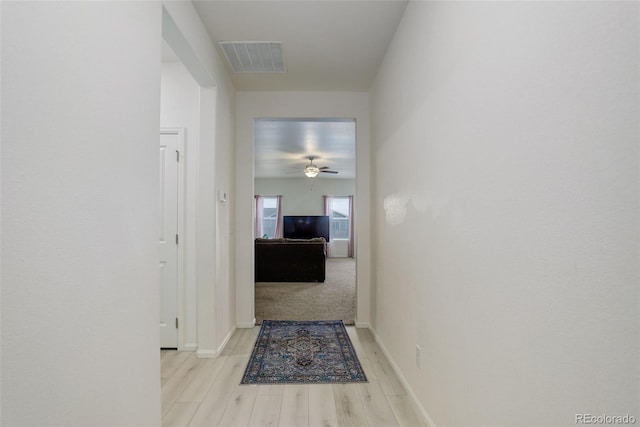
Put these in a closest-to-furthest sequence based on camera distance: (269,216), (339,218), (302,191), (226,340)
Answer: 1. (226,340)
2. (302,191)
3. (269,216)
4. (339,218)

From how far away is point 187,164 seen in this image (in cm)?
292

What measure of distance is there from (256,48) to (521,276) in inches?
103

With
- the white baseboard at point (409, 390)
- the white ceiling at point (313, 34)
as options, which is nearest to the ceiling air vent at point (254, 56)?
the white ceiling at point (313, 34)

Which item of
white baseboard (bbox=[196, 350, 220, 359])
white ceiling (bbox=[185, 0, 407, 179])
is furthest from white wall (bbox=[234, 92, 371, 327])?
white baseboard (bbox=[196, 350, 220, 359])

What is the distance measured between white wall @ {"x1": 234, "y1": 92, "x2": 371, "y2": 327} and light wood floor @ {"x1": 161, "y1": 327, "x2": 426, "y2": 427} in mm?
977

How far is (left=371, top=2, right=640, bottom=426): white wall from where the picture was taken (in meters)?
0.70

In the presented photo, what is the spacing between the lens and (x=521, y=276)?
994mm

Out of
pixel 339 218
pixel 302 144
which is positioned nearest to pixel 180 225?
pixel 302 144

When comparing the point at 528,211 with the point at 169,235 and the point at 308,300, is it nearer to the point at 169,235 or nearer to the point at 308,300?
the point at 169,235

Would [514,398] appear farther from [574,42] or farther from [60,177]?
[60,177]

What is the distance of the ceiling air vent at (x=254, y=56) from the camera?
104 inches

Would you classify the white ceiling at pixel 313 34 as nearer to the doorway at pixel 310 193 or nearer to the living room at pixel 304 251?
the doorway at pixel 310 193

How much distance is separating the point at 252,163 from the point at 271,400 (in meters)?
2.41

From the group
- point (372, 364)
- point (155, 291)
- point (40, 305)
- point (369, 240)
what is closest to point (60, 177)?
point (40, 305)
